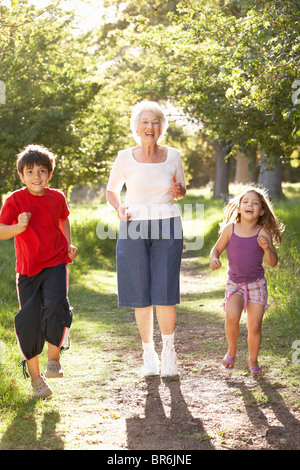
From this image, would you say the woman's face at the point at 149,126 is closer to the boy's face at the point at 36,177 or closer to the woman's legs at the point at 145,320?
the boy's face at the point at 36,177

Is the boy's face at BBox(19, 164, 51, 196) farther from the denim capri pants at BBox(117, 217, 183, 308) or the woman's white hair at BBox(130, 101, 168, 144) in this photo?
the woman's white hair at BBox(130, 101, 168, 144)

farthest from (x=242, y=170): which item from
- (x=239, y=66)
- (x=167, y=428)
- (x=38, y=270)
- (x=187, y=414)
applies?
(x=167, y=428)

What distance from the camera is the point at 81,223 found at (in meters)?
14.3

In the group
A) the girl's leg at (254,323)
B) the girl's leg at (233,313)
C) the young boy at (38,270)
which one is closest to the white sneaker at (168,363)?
the girl's leg at (233,313)

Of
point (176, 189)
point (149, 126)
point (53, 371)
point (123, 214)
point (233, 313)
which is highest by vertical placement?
point (149, 126)

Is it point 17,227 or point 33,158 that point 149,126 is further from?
point 17,227

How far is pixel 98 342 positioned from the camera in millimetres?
6383

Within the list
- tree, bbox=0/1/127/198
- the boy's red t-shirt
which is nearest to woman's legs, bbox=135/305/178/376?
the boy's red t-shirt

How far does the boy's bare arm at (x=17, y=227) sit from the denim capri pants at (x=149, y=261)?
0.89 meters

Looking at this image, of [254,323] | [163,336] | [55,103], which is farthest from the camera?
[55,103]

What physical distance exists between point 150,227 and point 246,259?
76cm

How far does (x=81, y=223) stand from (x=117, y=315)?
6.57 metres

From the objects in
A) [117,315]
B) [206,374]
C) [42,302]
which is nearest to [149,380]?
[206,374]
